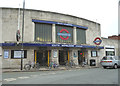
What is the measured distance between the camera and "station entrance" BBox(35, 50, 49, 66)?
20103 mm

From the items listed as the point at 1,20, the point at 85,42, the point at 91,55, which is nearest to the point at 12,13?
the point at 1,20

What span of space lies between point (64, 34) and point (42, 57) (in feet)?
16.8

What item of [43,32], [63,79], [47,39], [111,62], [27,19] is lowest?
[63,79]

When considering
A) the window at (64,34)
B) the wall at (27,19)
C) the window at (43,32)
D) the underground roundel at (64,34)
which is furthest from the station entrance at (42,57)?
the underground roundel at (64,34)

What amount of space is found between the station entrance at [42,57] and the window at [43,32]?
1796 millimetres

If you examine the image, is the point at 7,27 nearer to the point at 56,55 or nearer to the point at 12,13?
the point at 12,13

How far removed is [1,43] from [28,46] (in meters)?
3.45

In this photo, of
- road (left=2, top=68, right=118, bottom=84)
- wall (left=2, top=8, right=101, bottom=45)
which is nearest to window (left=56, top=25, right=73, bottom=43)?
wall (left=2, top=8, right=101, bottom=45)

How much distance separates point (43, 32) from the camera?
2039cm

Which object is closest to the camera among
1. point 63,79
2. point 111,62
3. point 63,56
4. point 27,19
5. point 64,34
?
point 63,79

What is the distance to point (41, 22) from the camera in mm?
19859

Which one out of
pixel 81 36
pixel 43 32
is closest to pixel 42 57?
pixel 43 32

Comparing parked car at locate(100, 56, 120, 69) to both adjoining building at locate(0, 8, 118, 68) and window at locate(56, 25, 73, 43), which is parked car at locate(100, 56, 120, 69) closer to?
adjoining building at locate(0, 8, 118, 68)

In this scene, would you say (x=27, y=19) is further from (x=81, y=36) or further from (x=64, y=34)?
(x=81, y=36)
